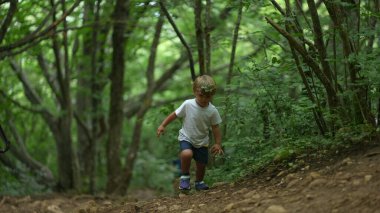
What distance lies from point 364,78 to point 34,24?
5.56 meters

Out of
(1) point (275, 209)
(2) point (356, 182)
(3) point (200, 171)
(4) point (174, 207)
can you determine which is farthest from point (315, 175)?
(3) point (200, 171)

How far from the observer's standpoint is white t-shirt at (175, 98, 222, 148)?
5637 millimetres

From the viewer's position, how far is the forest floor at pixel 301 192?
3.64m

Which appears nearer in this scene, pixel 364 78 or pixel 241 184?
pixel 364 78

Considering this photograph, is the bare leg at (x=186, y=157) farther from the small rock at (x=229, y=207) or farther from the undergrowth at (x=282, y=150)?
the small rock at (x=229, y=207)

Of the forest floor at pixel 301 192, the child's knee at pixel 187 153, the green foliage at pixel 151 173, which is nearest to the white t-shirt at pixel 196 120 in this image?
the child's knee at pixel 187 153

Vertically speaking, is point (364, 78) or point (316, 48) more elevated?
point (316, 48)

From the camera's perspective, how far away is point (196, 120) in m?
5.63

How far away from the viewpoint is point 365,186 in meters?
3.75

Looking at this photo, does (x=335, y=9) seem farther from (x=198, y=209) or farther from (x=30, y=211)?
(x=30, y=211)

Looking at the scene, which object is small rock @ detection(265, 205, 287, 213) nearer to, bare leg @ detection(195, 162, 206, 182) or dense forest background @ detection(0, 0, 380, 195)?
dense forest background @ detection(0, 0, 380, 195)

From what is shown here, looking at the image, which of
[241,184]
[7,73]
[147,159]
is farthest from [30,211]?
[147,159]

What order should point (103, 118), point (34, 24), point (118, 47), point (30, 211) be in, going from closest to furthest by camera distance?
point (30, 211)
point (34, 24)
point (118, 47)
point (103, 118)

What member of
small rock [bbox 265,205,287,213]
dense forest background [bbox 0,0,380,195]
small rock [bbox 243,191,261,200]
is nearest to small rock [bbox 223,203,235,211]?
small rock [bbox 243,191,261,200]
